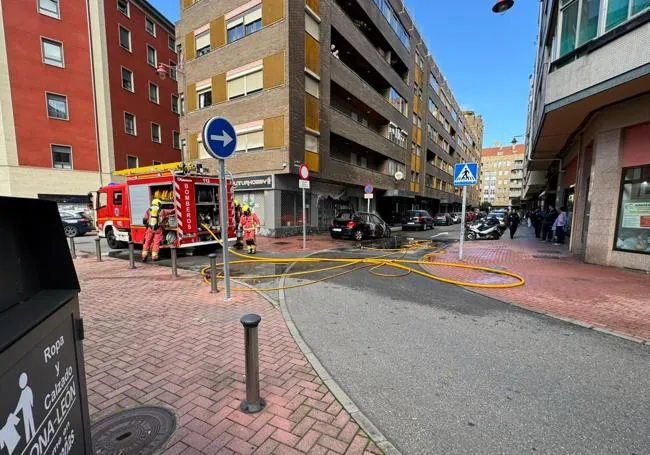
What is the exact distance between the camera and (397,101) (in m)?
29.4

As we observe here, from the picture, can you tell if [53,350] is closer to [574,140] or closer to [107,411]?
[107,411]

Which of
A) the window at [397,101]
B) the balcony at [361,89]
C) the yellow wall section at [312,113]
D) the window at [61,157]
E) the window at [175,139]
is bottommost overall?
the window at [61,157]

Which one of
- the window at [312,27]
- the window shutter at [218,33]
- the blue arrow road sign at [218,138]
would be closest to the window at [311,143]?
the window at [312,27]

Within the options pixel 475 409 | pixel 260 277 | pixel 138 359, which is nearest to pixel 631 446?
pixel 475 409

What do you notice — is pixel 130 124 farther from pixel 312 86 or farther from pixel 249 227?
pixel 249 227

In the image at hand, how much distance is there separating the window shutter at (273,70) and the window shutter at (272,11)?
6.07ft

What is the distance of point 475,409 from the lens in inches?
106

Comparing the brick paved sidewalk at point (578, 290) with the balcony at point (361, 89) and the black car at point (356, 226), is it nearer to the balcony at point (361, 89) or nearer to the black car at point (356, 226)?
the black car at point (356, 226)

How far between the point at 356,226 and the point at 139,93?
24.1 metres

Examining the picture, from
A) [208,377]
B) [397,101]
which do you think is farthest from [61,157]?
[397,101]

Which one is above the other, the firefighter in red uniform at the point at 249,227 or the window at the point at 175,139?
the window at the point at 175,139

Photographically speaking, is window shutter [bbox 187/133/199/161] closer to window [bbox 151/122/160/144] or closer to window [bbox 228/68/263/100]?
window [bbox 228/68/263/100]

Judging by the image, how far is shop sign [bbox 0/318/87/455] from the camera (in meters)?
1.10

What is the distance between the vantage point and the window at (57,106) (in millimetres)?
20812
